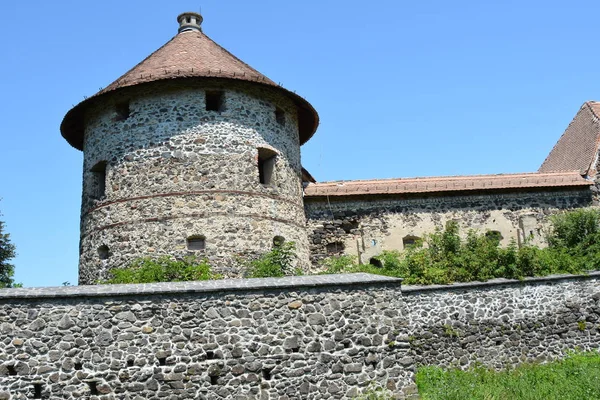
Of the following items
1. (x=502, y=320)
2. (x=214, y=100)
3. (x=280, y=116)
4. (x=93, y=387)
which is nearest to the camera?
(x=93, y=387)

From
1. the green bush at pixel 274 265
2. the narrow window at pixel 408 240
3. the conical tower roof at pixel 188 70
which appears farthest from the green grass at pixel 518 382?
the conical tower roof at pixel 188 70

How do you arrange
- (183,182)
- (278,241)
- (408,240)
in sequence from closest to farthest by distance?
(183,182), (278,241), (408,240)

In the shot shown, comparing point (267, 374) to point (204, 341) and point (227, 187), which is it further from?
point (227, 187)

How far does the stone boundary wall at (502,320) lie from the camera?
12453 mm

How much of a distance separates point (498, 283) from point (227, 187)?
22.2ft

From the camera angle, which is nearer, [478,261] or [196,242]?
[478,261]

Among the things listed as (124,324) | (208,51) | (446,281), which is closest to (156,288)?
(124,324)

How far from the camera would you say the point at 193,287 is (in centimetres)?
1098

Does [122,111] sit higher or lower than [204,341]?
higher

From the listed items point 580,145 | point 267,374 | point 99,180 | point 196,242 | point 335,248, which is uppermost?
point 580,145

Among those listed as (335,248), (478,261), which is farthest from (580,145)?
(478,261)

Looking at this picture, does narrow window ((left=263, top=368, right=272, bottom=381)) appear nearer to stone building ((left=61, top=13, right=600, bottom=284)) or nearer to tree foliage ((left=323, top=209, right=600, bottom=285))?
tree foliage ((left=323, top=209, right=600, bottom=285))

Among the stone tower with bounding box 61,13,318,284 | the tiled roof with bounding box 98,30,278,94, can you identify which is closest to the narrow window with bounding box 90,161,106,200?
the stone tower with bounding box 61,13,318,284

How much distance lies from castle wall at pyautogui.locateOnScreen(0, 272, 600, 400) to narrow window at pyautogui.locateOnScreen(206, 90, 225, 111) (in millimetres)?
6709
